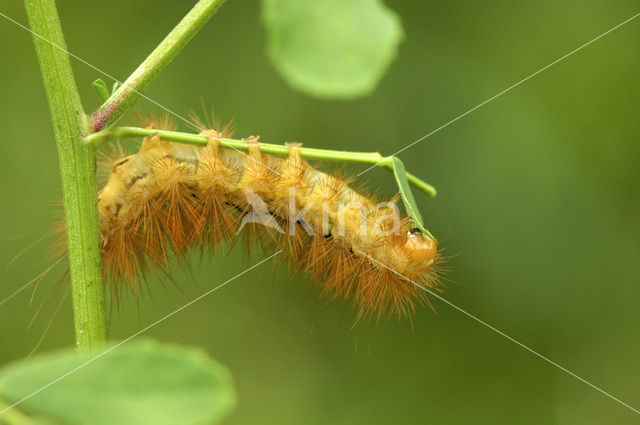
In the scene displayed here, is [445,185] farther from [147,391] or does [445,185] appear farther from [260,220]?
[147,391]

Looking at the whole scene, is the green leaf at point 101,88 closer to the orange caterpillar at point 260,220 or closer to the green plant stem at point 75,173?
the green plant stem at point 75,173

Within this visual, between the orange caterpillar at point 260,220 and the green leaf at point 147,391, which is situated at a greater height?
the orange caterpillar at point 260,220

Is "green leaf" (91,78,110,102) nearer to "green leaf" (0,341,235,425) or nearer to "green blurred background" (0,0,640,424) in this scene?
"green leaf" (0,341,235,425)

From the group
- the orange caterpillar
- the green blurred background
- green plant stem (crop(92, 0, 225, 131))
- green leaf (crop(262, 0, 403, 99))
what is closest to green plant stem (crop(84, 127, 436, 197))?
green plant stem (crop(92, 0, 225, 131))

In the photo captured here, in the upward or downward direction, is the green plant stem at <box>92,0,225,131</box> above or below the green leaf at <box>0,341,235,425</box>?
above

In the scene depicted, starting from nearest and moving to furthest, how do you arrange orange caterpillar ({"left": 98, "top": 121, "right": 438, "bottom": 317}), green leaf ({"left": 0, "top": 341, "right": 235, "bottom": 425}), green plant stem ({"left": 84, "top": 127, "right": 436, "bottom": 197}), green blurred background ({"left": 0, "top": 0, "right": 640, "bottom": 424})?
green leaf ({"left": 0, "top": 341, "right": 235, "bottom": 425}) → green plant stem ({"left": 84, "top": 127, "right": 436, "bottom": 197}) → orange caterpillar ({"left": 98, "top": 121, "right": 438, "bottom": 317}) → green blurred background ({"left": 0, "top": 0, "right": 640, "bottom": 424})

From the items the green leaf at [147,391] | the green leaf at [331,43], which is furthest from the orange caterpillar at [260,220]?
the green leaf at [147,391]

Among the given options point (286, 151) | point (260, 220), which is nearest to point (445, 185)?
point (260, 220)
